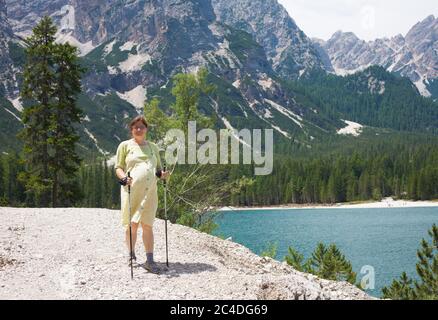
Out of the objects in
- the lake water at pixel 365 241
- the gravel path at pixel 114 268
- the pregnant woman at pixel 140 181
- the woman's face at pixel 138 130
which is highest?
the woman's face at pixel 138 130

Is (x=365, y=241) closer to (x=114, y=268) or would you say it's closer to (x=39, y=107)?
(x=39, y=107)

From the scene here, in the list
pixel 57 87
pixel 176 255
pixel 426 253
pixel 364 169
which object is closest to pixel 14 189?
pixel 57 87

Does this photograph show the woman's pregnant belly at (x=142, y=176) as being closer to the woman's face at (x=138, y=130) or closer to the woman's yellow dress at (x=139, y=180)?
the woman's yellow dress at (x=139, y=180)

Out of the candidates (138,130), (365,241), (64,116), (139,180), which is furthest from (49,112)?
(365,241)

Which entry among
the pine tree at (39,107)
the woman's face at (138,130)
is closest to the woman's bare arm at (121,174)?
the woman's face at (138,130)

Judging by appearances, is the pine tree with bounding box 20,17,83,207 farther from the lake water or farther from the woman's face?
the woman's face

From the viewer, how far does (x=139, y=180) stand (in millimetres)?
11547

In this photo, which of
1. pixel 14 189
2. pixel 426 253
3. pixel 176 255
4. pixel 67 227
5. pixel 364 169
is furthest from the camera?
pixel 364 169

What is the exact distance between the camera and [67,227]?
16156 millimetres

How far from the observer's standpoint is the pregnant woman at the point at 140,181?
1154 centimetres

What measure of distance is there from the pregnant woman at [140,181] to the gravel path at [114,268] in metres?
0.90
